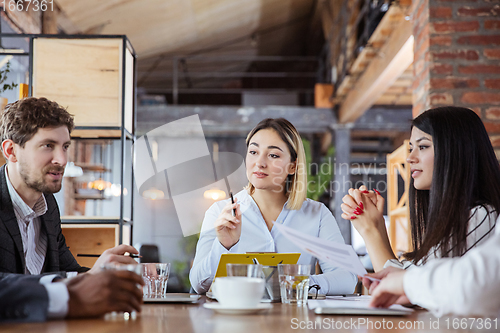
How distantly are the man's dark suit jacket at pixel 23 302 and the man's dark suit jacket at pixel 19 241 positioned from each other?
1.12 ft

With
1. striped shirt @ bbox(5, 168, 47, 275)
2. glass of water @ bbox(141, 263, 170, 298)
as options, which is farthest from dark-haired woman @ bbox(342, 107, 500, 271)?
striped shirt @ bbox(5, 168, 47, 275)

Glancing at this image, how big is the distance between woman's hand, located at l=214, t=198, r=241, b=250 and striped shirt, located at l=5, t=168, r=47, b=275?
0.63 metres

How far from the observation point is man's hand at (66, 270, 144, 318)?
917 millimetres

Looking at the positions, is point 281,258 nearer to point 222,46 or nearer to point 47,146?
point 47,146

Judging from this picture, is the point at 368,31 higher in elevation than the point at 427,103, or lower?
higher

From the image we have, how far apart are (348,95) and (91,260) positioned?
15.5 ft

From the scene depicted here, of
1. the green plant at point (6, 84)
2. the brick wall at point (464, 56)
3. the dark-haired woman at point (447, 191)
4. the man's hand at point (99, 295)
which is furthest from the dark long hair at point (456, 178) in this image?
the green plant at point (6, 84)

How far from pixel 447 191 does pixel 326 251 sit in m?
0.50

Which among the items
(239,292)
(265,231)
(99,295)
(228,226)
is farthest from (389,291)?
(265,231)

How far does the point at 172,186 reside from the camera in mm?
8891

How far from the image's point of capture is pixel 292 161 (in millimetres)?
2107

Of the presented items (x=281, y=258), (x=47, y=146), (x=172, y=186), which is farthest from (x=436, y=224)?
(x=172, y=186)

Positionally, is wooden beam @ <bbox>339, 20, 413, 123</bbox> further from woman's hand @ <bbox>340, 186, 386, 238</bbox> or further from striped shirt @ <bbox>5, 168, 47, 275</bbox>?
striped shirt @ <bbox>5, 168, 47, 275</bbox>

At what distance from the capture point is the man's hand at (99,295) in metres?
0.92
